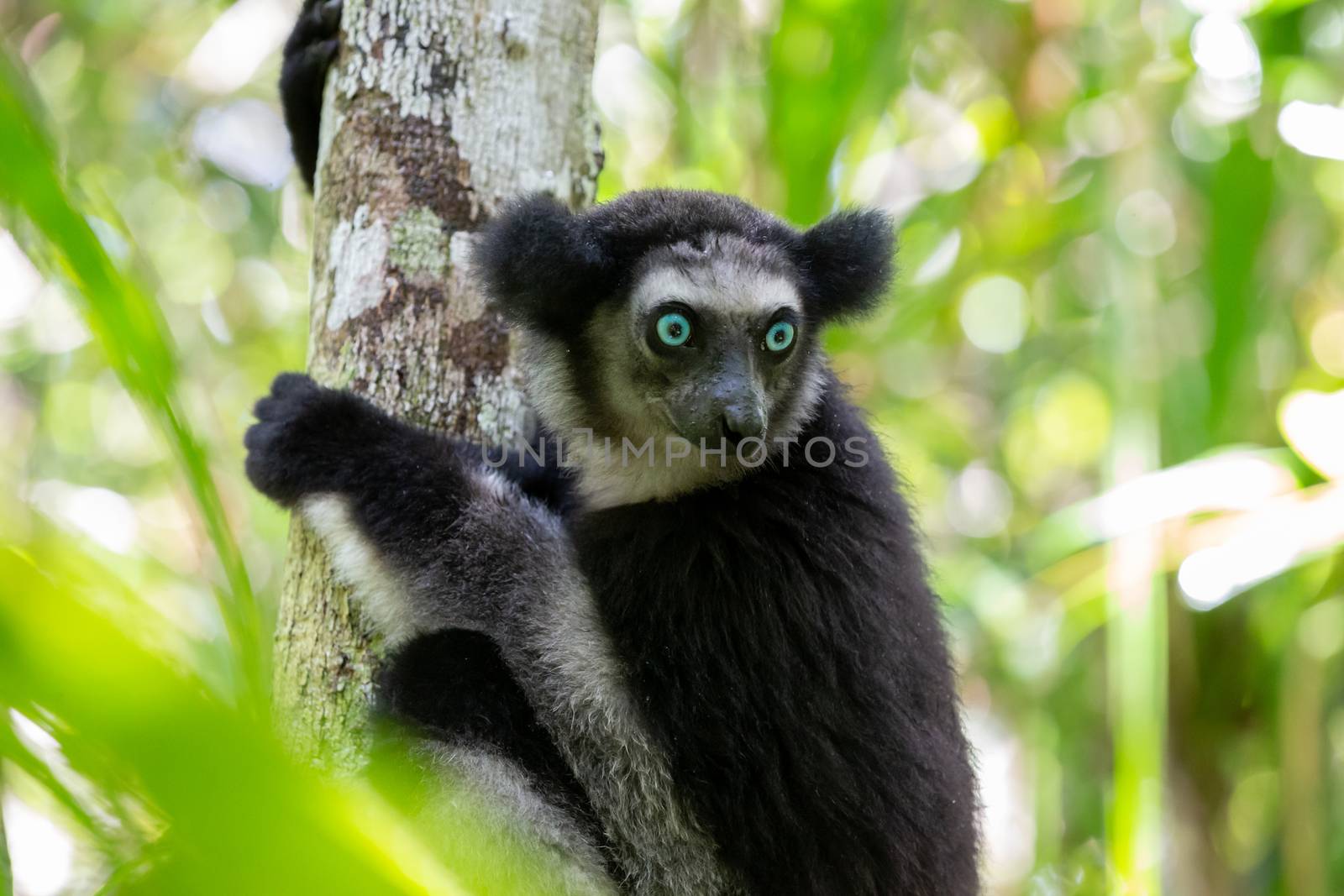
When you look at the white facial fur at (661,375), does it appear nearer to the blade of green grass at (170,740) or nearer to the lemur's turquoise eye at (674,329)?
the lemur's turquoise eye at (674,329)

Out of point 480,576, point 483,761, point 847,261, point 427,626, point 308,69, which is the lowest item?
point 483,761

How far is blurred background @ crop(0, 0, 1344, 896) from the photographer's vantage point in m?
1.06

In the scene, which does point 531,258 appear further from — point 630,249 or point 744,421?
point 744,421

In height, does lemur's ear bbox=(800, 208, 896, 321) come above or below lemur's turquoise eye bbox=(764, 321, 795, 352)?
above

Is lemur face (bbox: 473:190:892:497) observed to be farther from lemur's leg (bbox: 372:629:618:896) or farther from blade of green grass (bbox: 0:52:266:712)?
blade of green grass (bbox: 0:52:266:712)

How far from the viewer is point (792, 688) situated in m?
3.36

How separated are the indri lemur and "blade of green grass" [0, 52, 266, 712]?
2.00 metres

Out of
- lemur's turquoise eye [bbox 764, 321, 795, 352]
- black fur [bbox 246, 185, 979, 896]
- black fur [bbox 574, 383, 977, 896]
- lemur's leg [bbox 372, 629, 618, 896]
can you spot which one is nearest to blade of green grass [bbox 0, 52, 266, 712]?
lemur's leg [bbox 372, 629, 618, 896]

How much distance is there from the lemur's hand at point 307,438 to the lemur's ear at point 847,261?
1533 millimetres

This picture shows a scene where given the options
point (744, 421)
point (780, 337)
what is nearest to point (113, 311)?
point (744, 421)

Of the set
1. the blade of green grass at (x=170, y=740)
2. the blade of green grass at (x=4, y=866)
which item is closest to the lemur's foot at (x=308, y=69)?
the blade of green grass at (x=4, y=866)

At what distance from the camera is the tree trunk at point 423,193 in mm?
3564

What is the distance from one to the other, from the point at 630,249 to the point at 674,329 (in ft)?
1.03

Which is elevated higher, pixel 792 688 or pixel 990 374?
pixel 990 374
